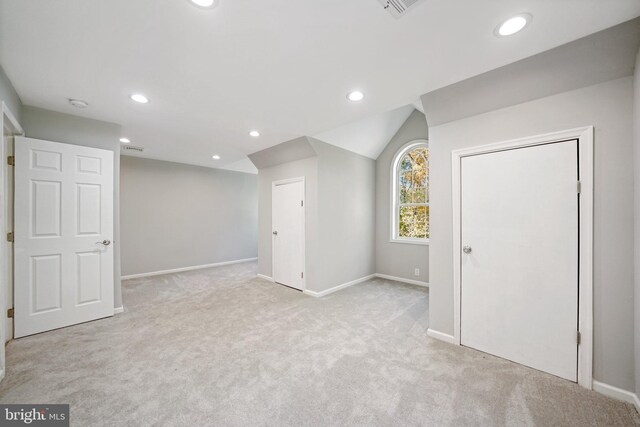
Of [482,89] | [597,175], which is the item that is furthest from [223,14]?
[597,175]

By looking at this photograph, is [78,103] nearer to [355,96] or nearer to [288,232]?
[355,96]

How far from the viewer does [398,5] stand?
1331 mm

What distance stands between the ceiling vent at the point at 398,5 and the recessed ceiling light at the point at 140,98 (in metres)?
2.37

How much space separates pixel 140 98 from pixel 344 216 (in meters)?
3.14

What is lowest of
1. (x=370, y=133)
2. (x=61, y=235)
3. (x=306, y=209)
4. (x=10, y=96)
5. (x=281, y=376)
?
(x=281, y=376)

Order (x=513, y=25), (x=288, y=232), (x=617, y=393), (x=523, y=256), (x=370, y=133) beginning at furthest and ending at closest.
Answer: (x=288, y=232), (x=370, y=133), (x=523, y=256), (x=617, y=393), (x=513, y=25)

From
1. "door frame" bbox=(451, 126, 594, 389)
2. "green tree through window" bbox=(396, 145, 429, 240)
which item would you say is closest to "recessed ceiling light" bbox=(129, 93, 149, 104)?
"door frame" bbox=(451, 126, 594, 389)

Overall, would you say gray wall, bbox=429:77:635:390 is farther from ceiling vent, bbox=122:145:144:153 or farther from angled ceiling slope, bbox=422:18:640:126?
ceiling vent, bbox=122:145:144:153

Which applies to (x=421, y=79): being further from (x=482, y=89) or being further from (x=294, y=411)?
(x=294, y=411)

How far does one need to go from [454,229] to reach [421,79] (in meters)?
1.42

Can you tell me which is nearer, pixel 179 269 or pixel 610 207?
pixel 610 207

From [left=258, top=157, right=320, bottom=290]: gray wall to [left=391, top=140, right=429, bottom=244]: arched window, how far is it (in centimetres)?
176

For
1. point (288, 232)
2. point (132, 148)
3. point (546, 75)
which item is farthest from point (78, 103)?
point (546, 75)

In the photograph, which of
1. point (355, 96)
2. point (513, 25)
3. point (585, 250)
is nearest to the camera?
point (513, 25)
